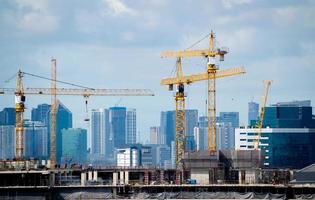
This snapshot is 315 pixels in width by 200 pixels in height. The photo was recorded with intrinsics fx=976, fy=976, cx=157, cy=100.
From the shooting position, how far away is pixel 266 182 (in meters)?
146

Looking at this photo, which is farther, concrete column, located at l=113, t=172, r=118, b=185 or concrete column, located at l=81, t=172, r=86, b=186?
concrete column, located at l=113, t=172, r=118, b=185

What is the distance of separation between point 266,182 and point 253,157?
7.53m

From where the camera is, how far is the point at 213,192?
13512 cm

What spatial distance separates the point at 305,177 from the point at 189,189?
16.3m

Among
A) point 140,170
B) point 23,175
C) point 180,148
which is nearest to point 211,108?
point 180,148

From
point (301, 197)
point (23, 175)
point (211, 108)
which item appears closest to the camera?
point (301, 197)

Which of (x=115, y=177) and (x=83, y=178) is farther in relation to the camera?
(x=115, y=177)

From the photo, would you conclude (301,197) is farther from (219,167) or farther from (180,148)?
(180,148)

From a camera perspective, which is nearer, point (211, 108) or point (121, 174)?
point (121, 174)

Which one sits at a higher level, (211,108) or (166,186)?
(211,108)

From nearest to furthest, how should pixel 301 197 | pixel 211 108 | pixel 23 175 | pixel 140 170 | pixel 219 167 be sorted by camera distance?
pixel 301 197 < pixel 23 175 < pixel 219 167 < pixel 140 170 < pixel 211 108

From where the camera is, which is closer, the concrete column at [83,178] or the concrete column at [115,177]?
the concrete column at [83,178]

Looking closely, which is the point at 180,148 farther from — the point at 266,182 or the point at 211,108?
the point at 266,182

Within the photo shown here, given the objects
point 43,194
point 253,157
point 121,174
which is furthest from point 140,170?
point 43,194
